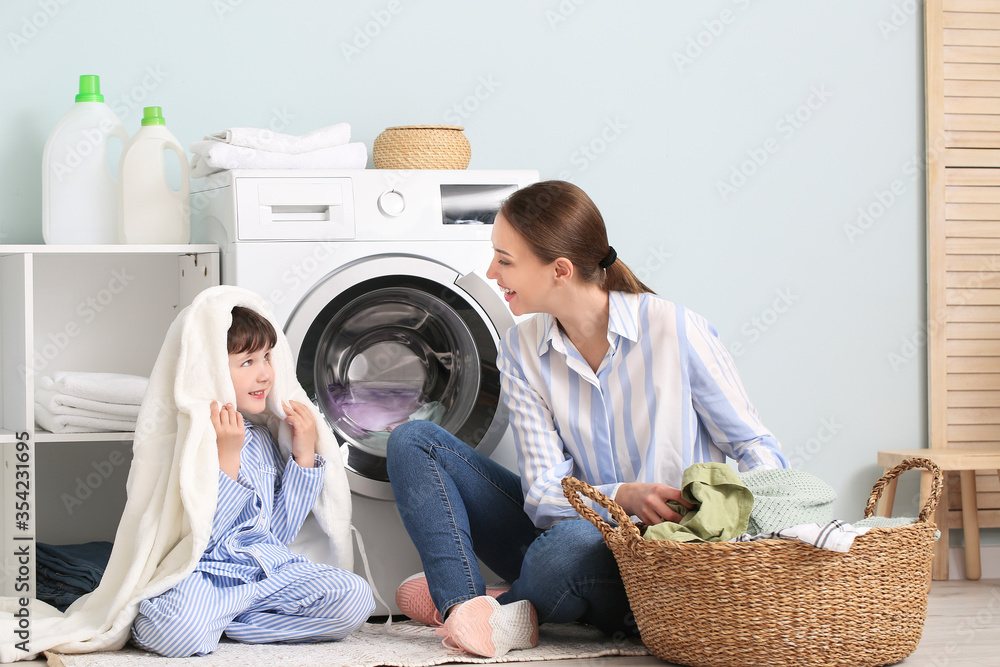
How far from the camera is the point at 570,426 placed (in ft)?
5.76

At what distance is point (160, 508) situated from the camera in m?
1.72

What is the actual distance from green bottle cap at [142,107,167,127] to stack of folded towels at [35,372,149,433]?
54 cm

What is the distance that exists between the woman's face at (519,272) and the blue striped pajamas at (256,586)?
1.57 ft

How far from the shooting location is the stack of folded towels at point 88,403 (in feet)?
6.46

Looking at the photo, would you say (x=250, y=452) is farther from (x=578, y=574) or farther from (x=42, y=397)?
(x=578, y=574)

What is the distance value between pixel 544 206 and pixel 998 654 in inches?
40.8

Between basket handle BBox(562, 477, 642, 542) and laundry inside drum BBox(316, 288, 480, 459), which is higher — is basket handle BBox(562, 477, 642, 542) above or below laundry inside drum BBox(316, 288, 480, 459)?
below

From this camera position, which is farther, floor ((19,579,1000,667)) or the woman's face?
the woman's face

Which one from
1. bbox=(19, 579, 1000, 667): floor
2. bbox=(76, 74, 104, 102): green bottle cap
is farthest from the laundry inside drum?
bbox=(76, 74, 104, 102): green bottle cap

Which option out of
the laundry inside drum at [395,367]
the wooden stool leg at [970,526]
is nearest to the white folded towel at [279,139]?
the laundry inside drum at [395,367]

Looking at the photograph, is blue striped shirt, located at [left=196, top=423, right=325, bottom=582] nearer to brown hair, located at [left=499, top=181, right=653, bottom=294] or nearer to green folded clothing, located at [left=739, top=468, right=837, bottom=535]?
brown hair, located at [left=499, top=181, right=653, bottom=294]

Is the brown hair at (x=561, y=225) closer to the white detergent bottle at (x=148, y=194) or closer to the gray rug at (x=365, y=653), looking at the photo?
the gray rug at (x=365, y=653)

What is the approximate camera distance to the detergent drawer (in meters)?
1.94

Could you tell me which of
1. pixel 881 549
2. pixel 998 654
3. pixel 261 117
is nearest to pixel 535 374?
pixel 881 549
